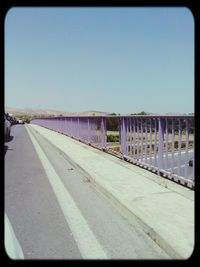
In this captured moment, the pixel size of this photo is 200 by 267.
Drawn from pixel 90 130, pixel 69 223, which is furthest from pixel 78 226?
pixel 90 130

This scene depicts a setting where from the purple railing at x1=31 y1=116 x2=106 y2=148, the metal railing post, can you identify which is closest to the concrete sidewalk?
the metal railing post

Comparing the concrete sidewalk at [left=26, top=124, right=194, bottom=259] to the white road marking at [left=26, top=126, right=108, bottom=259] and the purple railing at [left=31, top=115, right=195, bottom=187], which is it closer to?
the purple railing at [left=31, top=115, right=195, bottom=187]

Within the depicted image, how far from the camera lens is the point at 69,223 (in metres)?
5.83

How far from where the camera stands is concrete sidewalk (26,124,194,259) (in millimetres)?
4633

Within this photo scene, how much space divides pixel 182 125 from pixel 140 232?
115 inches

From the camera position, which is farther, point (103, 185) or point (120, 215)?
point (103, 185)

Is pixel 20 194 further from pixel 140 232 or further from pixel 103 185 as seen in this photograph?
pixel 140 232

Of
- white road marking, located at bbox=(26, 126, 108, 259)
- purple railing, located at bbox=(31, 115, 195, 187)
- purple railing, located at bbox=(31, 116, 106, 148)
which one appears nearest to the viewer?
white road marking, located at bbox=(26, 126, 108, 259)

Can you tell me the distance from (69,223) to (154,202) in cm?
137

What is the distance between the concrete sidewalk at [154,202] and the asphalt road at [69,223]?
0.14m

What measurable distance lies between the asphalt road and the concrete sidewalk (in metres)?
0.14

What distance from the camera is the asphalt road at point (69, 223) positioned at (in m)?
4.60

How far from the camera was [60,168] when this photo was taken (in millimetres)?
12039
